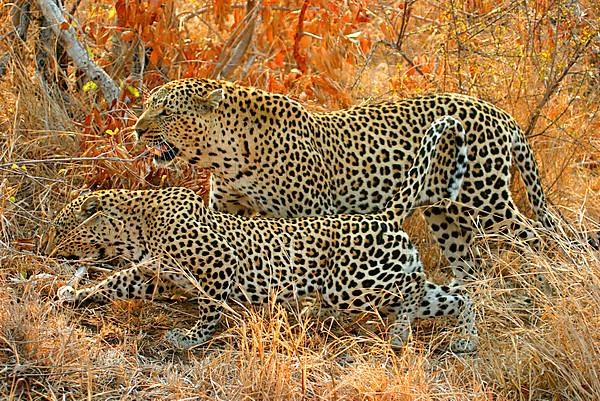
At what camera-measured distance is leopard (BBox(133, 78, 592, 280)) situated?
6.55m

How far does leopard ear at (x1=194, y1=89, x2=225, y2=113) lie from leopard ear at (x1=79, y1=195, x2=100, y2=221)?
0.81 metres

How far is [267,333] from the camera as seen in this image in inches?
221

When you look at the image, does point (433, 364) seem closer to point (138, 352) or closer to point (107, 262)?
point (138, 352)

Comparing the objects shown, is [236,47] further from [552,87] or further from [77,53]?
[552,87]

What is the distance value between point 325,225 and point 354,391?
125 cm

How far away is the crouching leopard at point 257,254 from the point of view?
20.4 feet

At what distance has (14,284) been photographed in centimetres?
616

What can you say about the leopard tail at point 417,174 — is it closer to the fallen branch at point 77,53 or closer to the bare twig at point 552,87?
the bare twig at point 552,87

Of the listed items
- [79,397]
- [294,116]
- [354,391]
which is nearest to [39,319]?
[79,397]

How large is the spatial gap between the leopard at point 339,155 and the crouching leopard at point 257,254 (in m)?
0.28

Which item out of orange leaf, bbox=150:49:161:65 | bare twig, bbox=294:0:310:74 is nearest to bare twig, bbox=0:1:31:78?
orange leaf, bbox=150:49:161:65

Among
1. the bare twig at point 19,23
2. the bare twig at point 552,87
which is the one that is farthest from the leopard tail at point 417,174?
the bare twig at point 19,23

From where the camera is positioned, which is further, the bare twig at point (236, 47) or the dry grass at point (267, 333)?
the bare twig at point (236, 47)

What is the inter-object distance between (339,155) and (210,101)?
2.93ft
